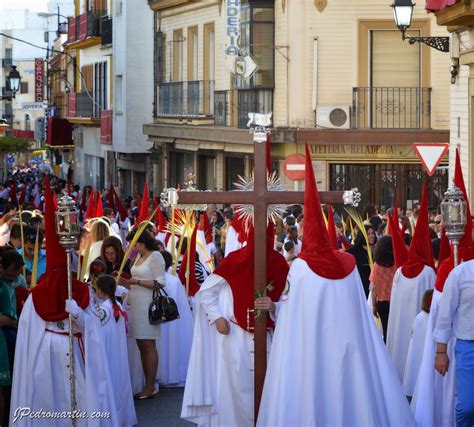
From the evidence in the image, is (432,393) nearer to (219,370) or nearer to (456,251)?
(456,251)

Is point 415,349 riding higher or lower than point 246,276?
lower

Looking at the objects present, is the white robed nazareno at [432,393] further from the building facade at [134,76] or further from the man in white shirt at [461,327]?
the building facade at [134,76]

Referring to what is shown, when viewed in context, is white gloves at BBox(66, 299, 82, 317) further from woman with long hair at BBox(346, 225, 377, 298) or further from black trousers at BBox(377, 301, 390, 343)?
woman with long hair at BBox(346, 225, 377, 298)

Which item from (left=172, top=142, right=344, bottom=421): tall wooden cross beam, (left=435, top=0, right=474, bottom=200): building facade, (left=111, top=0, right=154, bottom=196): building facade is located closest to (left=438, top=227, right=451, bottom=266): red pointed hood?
(left=172, top=142, right=344, bottom=421): tall wooden cross beam

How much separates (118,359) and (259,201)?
9.45 ft

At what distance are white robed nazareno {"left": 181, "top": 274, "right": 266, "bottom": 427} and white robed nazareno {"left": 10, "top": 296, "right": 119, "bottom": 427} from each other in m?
0.73

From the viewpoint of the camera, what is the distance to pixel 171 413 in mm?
11852

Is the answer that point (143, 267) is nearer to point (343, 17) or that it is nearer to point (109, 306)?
point (109, 306)

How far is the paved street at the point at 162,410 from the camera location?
37.3ft

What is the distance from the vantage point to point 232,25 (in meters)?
28.9

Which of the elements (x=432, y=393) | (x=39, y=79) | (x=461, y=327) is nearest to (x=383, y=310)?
(x=432, y=393)

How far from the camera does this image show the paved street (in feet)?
37.3

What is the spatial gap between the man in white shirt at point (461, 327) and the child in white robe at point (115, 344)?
3.32 m

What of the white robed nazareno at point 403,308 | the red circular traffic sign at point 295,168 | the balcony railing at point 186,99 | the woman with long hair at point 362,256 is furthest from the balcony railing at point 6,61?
the white robed nazareno at point 403,308
